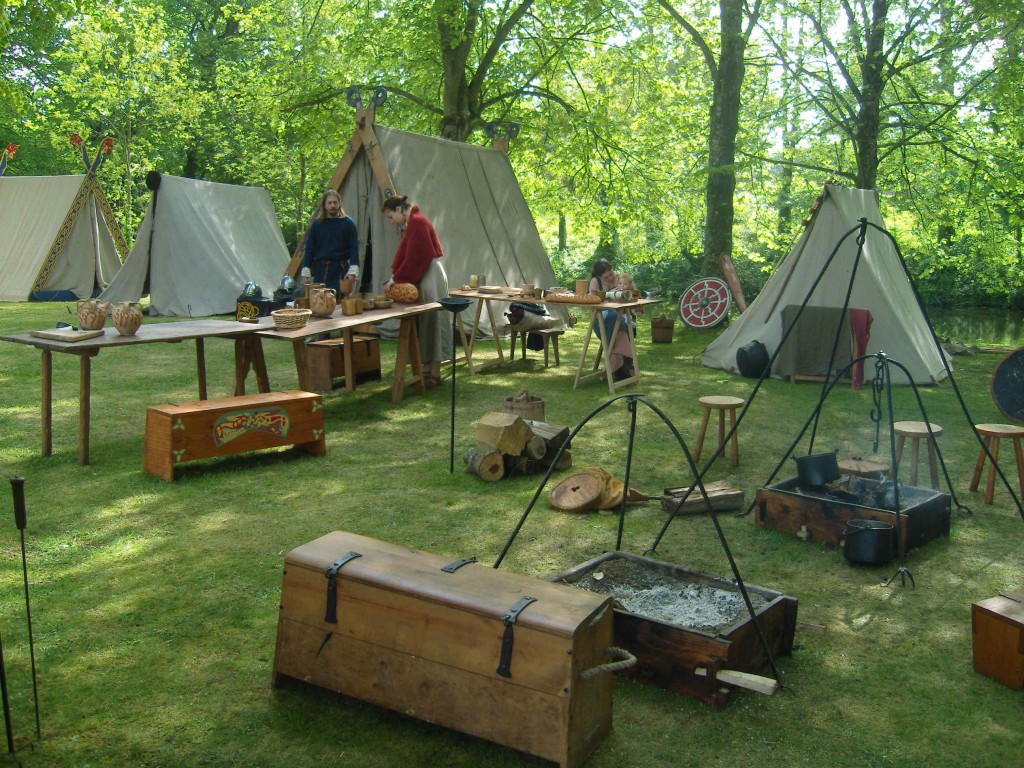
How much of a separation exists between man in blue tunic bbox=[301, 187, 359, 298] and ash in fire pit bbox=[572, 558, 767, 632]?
5.64 m

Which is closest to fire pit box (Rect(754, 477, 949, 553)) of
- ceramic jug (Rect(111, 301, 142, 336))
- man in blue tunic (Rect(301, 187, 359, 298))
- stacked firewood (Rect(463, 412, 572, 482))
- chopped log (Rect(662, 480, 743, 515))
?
chopped log (Rect(662, 480, 743, 515))

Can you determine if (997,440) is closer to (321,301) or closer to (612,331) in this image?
(612,331)

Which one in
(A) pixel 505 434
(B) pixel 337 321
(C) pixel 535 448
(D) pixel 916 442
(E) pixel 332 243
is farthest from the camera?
(E) pixel 332 243

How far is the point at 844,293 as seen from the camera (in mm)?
8672

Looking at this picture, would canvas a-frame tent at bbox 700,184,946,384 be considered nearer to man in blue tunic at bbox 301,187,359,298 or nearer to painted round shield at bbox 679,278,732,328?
painted round shield at bbox 679,278,732,328

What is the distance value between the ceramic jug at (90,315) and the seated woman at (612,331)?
13.7 feet

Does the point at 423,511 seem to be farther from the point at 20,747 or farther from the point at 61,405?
the point at 61,405

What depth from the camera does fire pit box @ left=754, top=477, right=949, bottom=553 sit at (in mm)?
4293

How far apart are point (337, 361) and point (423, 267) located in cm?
117

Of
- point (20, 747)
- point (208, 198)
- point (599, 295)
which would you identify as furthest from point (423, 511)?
point (208, 198)

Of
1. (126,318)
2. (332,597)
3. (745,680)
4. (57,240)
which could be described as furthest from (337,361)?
(57,240)

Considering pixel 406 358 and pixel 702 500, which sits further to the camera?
pixel 406 358

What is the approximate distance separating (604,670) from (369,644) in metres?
0.74

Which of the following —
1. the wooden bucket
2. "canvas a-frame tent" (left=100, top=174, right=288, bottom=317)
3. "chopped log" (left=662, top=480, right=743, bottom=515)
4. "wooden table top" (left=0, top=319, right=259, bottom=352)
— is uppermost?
"canvas a-frame tent" (left=100, top=174, right=288, bottom=317)
